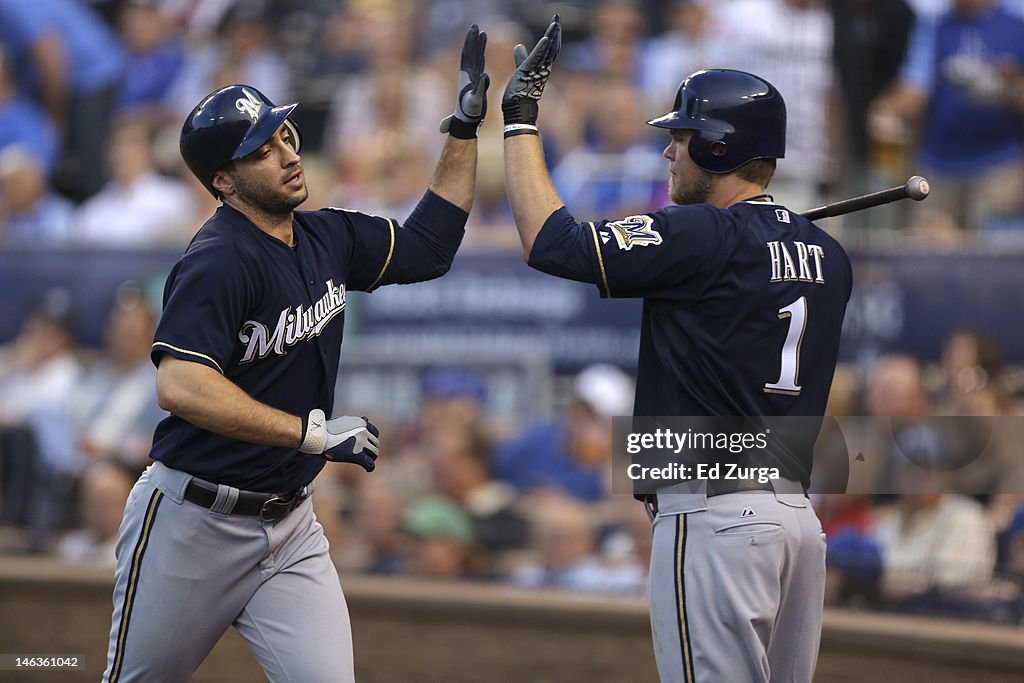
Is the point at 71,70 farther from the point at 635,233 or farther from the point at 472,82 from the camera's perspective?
the point at 635,233

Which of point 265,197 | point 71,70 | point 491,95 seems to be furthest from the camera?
point 71,70

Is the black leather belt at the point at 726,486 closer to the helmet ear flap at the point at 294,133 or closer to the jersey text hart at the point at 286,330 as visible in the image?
the jersey text hart at the point at 286,330

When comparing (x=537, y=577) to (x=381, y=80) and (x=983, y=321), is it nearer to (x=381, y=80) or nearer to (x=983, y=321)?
(x=983, y=321)

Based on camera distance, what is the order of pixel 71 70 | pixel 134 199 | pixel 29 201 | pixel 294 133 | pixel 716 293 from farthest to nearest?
pixel 71 70 → pixel 29 201 → pixel 134 199 → pixel 294 133 → pixel 716 293

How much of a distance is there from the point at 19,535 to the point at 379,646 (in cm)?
209

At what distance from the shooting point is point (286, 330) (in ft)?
11.1

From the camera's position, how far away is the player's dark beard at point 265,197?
11.2 feet

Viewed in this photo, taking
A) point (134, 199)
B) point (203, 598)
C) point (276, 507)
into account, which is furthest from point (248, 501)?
point (134, 199)

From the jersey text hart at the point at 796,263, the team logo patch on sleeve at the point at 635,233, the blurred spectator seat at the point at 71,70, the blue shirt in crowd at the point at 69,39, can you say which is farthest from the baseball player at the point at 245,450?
the blue shirt in crowd at the point at 69,39

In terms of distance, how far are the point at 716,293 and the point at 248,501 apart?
129cm

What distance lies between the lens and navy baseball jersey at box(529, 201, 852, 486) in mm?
3156

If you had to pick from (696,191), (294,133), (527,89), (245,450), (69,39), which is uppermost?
(69,39)

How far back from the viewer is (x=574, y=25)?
7219 millimetres

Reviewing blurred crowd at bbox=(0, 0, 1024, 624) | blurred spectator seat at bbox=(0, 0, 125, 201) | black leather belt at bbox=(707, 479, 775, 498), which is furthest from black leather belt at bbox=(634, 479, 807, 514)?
blurred spectator seat at bbox=(0, 0, 125, 201)
